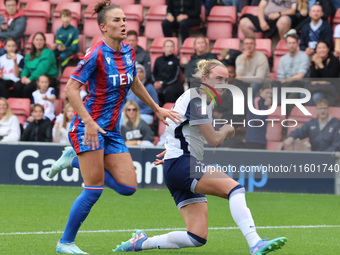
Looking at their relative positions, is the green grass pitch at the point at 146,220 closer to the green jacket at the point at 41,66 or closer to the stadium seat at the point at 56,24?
the green jacket at the point at 41,66

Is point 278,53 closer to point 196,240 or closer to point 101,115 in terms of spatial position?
point 101,115

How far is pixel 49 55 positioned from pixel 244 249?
8932mm

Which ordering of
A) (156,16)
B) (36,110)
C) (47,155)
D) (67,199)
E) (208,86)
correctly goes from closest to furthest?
(208,86)
(67,199)
(47,155)
(36,110)
(156,16)

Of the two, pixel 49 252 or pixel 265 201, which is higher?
pixel 49 252

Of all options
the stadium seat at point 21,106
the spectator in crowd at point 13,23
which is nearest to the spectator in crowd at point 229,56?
the stadium seat at point 21,106

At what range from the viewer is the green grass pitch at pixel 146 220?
6.62 metres

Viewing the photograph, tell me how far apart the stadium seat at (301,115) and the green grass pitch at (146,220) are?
149cm

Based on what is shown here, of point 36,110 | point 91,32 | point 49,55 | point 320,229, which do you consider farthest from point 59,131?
point 320,229

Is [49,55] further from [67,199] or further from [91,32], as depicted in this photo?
[67,199]

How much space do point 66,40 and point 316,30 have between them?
5.17m

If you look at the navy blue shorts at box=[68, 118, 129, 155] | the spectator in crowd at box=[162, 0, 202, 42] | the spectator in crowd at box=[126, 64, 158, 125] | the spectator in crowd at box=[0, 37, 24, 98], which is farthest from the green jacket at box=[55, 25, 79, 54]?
the navy blue shorts at box=[68, 118, 129, 155]

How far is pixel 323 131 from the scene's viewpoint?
11844mm

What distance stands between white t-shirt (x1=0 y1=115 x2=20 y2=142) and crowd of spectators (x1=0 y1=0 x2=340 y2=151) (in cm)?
2

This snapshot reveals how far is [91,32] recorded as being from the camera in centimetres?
1622
